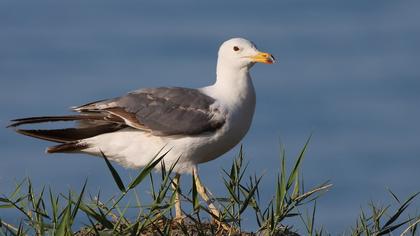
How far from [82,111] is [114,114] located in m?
0.50

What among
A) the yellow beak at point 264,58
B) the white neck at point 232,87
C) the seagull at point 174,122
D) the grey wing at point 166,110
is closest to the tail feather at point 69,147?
the seagull at point 174,122

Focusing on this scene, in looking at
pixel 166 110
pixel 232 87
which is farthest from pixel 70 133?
pixel 232 87

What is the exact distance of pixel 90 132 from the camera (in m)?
10.6

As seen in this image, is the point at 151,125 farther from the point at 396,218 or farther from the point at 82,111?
the point at 396,218

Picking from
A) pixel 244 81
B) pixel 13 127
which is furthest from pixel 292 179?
pixel 13 127

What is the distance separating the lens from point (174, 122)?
10.2 metres

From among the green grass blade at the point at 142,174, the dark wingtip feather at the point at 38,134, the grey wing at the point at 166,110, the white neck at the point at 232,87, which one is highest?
the white neck at the point at 232,87

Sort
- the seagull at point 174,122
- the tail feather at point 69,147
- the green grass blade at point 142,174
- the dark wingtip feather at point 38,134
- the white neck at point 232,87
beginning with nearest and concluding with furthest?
the green grass blade at point 142,174
the seagull at point 174,122
the white neck at point 232,87
the tail feather at point 69,147
the dark wingtip feather at point 38,134

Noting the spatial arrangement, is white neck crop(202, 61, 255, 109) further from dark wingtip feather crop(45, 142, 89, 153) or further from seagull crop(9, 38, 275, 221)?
dark wingtip feather crop(45, 142, 89, 153)

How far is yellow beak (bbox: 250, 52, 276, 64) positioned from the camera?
1057 centimetres

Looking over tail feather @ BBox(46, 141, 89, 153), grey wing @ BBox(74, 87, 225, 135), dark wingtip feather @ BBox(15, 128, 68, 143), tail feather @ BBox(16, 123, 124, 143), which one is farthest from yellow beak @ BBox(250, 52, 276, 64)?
dark wingtip feather @ BBox(15, 128, 68, 143)

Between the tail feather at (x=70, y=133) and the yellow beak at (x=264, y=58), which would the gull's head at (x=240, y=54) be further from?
the tail feather at (x=70, y=133)

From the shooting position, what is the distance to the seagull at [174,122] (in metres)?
10.1

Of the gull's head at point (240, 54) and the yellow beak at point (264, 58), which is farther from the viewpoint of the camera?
the gull's head at point (240, 54)
